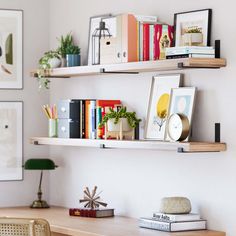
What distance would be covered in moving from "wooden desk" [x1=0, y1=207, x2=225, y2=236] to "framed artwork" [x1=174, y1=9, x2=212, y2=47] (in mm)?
1082

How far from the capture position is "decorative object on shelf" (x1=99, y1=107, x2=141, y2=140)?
4730 millimetres

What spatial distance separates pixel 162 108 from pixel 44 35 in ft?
5.33

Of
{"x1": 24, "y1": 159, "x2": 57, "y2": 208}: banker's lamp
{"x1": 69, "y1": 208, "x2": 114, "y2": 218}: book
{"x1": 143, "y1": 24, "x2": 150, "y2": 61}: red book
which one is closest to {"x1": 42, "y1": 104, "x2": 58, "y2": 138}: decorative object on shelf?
{"x1": 24, "y1": 159, "x2": 57, "y2": 208}: banker's lamp

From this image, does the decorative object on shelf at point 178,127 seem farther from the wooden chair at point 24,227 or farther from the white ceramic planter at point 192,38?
the wooden chair at point 24,227

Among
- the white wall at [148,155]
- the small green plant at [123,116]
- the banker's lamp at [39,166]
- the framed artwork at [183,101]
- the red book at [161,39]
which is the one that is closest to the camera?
the white wall at [148,155]

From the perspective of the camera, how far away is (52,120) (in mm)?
5383

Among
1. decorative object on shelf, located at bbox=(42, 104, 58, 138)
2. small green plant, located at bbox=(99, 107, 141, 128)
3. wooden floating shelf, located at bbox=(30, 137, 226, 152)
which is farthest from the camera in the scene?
decorative object on shelf, located at bbox=(42, 104, 58, 138)

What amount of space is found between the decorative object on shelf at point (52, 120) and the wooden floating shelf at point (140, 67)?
24 centimetres

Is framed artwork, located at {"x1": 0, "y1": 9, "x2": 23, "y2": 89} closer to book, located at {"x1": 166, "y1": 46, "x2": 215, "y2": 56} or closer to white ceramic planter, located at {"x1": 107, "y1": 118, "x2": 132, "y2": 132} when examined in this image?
white ceramic planter, located at {"x1": 107, "y1": 118, "x2": 132, "y2": 132}

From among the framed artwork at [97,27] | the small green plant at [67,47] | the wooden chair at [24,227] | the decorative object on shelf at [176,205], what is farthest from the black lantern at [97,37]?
the wooden chair at [24,227]

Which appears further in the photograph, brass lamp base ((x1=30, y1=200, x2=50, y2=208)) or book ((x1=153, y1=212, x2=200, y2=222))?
brass lamp base ((x1=30, y1=200, x2=50, y2=208))

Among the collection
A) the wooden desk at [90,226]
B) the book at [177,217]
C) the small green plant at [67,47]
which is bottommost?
the wooden desk at [90,226]

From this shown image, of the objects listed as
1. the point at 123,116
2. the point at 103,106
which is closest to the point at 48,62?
the point at 103,106

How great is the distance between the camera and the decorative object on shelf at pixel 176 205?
4.30m
